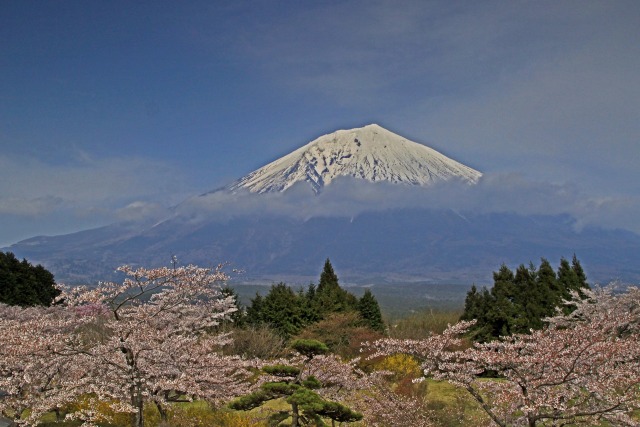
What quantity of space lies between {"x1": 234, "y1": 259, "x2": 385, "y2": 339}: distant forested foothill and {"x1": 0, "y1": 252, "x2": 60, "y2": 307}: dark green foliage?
54.5ft

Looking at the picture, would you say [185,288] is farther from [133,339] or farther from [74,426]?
[74,426]

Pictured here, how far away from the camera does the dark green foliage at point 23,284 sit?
Answer: 38375mm

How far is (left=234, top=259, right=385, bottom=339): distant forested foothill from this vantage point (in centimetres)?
3347

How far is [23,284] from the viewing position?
40.6 metres

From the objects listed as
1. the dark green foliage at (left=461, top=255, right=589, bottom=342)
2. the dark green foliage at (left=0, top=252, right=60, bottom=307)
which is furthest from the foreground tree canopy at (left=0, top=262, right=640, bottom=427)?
the dark green foliage at (left=0, top=252, right=60, bottom=307)

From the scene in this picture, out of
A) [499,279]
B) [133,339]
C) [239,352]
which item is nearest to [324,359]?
[133,339]

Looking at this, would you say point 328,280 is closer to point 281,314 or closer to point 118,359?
point 281,314

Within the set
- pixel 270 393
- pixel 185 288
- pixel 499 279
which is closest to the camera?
pixel 270 393

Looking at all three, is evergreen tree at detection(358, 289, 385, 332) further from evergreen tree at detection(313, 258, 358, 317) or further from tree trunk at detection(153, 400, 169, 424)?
tree trunk at detection(153, 400, 169, 424)

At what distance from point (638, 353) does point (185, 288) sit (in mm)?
10689

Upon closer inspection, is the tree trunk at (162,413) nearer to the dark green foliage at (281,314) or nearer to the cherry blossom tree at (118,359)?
the cherry blossom tree at (118,359)

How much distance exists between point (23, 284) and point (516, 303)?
1379 inches

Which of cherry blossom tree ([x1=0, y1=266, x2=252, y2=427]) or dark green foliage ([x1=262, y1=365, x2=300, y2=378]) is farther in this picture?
dark green foliage ([x1=262, y1=365, x2=300, y2=378])

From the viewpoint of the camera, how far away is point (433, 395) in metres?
20.7
